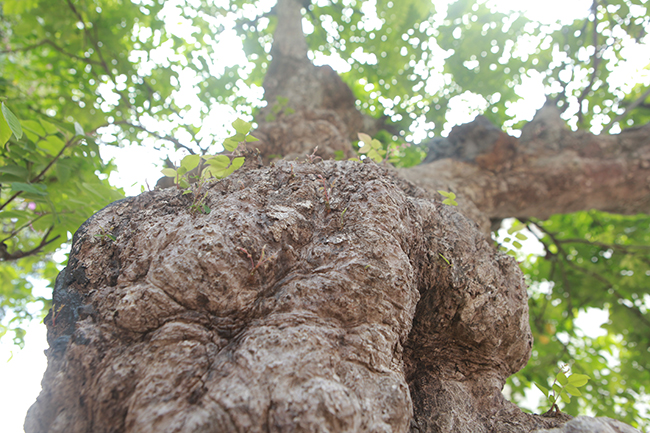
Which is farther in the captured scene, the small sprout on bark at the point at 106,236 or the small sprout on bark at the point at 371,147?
the small sprout on bark at the point at 371,147

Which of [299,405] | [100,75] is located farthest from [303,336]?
[100,75]

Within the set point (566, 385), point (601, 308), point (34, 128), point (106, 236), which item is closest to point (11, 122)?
point (106, 236)

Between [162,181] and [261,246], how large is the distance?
169cm

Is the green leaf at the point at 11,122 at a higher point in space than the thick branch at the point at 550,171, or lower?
higher

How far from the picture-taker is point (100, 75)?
165 inches

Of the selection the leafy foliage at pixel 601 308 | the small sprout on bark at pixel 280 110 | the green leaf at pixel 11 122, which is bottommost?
the leafy foliage at pixel 601 308

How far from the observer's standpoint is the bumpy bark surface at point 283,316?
995 millimetres

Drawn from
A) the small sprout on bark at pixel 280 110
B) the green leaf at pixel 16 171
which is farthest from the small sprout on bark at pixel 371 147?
the green leaf at pixel 16 171

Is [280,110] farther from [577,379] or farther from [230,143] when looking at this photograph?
[577,379]

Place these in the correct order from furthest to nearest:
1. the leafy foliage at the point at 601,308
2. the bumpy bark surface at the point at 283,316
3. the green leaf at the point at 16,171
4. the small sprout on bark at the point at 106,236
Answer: the leafy foliage at the point at 601,308
the green leaf at the point at 16,171
the small sprout on bark at the point at 106,236
the bumpy bark surface at the point at 283,316

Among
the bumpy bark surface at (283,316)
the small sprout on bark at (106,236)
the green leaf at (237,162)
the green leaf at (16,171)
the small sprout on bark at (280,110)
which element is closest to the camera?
the bumpy bark surface at (283,316)

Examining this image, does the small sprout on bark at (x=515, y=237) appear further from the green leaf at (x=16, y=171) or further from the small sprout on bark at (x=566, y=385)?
the green leaf at (x=16, y=171)

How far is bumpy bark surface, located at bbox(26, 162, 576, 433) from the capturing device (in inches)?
39.2

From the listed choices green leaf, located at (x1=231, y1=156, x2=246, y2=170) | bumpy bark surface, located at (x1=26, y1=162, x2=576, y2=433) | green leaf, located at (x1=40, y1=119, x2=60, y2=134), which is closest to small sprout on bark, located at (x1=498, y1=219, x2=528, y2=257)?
bumpy bark surface, located at (x1=26, y1=162, x2=576, y2=433)
